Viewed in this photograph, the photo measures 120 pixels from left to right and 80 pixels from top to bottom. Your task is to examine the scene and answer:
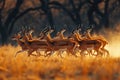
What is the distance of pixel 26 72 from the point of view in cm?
1332

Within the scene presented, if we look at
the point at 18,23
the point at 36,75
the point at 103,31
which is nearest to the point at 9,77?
the point at 36,75

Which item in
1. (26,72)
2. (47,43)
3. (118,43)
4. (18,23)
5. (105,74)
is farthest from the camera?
(18,23)

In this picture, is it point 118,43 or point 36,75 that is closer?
point 36,75

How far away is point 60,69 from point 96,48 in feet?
22.9

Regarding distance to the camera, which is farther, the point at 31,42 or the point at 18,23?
the point at 18,23

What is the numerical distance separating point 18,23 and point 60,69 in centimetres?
3277

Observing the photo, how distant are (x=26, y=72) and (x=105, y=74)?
245 cm

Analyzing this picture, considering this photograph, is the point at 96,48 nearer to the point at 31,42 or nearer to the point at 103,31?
the point at 31,42

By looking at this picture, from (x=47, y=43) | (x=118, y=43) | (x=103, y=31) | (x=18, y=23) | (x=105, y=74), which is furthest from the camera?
(x=18, y=23)

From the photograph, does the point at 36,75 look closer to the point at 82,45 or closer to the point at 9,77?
the point at 9,77

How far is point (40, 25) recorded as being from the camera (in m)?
46.3

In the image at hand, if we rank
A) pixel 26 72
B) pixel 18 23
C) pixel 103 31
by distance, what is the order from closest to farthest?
pixel 26 72 → pixel 103 31 → pixel 18 23

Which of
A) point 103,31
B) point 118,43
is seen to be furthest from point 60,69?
point 103,31

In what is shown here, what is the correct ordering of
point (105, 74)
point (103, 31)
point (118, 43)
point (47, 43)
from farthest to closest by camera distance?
point (103, 31) < point (118, 43) < point (47, 43) < point (105, 74)
